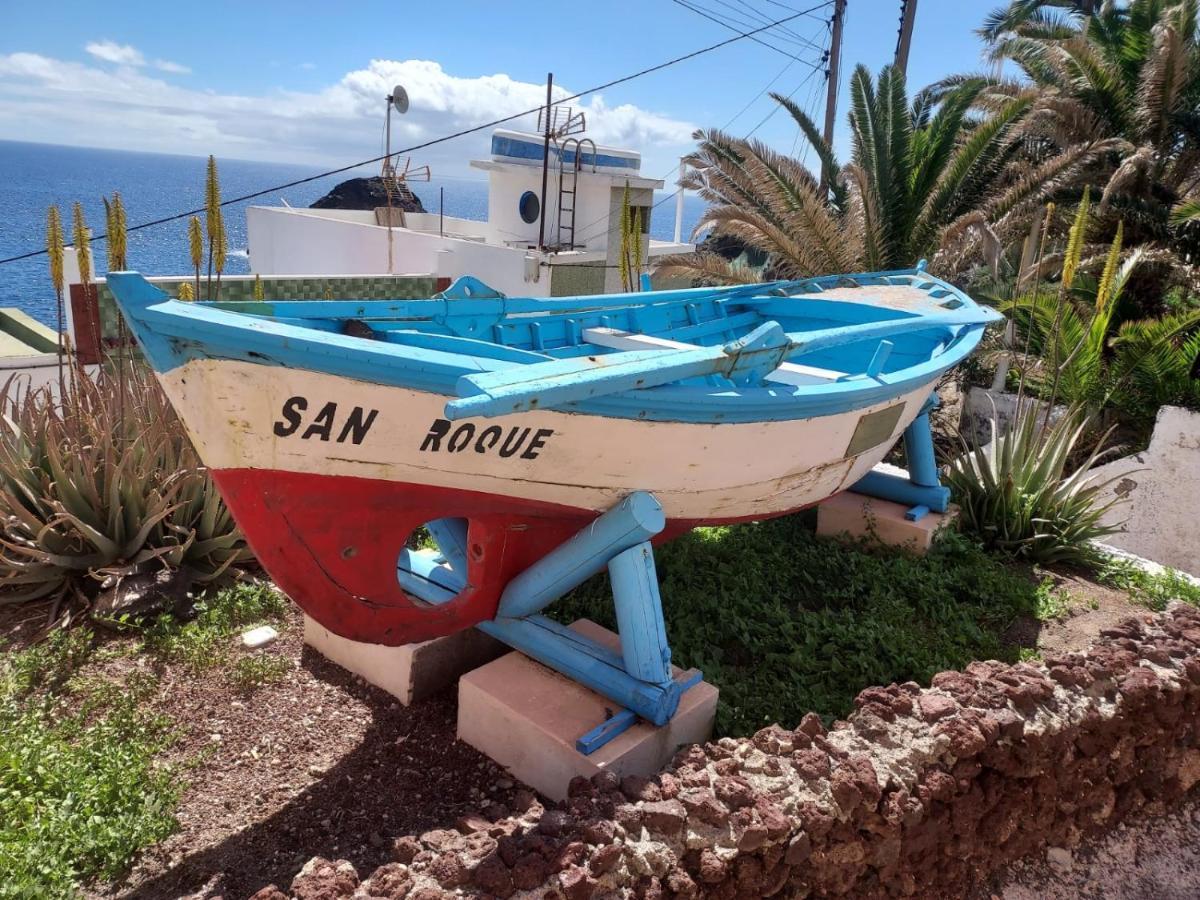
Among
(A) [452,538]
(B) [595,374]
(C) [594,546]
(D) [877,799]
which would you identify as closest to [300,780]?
(A) [452,538]

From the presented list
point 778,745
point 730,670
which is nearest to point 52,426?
point 730,670

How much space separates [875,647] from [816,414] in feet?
4.39

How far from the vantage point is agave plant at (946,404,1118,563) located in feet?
17.5

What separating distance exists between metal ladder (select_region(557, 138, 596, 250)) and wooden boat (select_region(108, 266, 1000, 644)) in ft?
31.6

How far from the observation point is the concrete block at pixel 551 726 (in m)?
2.87

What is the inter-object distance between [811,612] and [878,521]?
107cm

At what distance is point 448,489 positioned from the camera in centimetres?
279

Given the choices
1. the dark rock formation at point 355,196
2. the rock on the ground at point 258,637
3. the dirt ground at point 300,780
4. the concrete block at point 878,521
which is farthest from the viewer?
the dark rock formation at point 355,196

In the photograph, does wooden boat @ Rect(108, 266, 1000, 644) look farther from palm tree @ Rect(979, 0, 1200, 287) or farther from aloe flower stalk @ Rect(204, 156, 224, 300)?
palm tree @ Rect(979, 0, 1200, 287)

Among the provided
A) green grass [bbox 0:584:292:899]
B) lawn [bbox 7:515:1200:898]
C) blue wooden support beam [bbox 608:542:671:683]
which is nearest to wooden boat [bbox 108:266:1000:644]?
blue wooden support beam [bbox 608:542:671:683]

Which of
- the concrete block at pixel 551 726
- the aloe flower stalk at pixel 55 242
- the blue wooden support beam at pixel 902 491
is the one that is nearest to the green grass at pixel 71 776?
the concrete block at pixel 551 726

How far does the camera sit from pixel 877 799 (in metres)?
2.64

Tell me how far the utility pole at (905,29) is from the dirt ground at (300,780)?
634 inches

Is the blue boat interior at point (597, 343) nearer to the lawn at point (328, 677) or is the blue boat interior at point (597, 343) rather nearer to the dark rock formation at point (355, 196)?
the lawn at point (328, 677)
